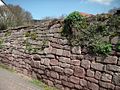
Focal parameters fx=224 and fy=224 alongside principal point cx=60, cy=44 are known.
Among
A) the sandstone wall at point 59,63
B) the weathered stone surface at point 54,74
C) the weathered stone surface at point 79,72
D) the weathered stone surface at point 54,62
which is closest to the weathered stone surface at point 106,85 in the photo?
the sandstone wall at point 59,63

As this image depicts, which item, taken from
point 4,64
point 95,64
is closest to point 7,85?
point 95,64

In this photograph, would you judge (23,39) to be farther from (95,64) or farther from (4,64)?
(95,64)

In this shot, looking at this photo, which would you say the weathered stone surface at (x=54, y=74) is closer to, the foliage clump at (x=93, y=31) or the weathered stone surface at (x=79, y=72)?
the weathered stone surface at (x=79, y=72)

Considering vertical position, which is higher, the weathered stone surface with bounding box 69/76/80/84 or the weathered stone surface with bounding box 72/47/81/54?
the weathered stone surface with bounding box 72/47/81/54

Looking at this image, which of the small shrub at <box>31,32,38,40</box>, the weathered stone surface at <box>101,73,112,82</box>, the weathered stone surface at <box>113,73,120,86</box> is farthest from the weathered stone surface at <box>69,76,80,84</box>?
the small shrub at <box>31,32,38,40</box>

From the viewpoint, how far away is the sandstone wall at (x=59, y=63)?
221 inches

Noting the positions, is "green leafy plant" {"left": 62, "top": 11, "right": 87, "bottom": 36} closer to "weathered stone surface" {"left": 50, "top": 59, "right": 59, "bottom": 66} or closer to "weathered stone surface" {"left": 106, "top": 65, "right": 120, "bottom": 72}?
"weathered stone surface" {"left": 50, "top": 59, "right": 59, "bottom": 66}

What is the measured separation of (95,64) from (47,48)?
7.05 ft

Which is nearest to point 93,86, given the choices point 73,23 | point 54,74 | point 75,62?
point 75,62

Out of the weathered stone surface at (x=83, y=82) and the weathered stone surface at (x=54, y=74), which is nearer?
the weathered stone surface at (x=83, y=82)

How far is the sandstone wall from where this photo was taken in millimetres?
5609

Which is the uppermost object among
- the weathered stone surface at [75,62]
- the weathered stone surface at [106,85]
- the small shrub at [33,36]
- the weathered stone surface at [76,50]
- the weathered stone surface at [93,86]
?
the small shrub at [33,36]

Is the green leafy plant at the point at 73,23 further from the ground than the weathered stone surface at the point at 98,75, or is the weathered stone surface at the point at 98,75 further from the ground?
the green leafy plant at the point at 73,23

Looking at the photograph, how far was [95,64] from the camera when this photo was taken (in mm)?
5844
